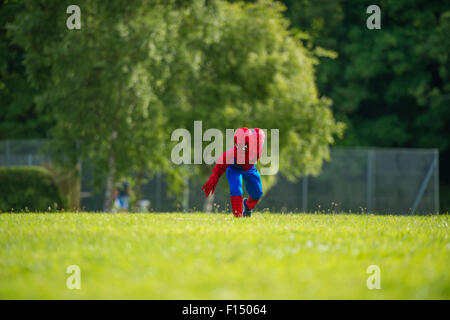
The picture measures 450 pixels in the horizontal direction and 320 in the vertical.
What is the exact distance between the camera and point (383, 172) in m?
23.6

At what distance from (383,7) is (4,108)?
2266 cm

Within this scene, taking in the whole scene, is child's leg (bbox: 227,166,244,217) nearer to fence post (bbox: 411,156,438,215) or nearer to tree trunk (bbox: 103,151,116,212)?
tree trunk (bbox: 103,151,116,212)

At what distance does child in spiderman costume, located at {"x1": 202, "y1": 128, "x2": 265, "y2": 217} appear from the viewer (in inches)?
373

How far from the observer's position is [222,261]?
17.4 feet

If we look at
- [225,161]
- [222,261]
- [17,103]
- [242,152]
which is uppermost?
[17,103]

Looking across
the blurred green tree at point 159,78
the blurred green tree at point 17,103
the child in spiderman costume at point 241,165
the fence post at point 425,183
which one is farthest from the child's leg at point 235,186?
the blurred green tree at point 17,103

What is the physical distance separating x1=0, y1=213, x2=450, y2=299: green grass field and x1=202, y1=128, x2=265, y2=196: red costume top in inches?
81.0

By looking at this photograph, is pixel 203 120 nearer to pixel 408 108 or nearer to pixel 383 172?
pixel 383 172

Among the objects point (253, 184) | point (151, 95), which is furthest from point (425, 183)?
point (253, 184)

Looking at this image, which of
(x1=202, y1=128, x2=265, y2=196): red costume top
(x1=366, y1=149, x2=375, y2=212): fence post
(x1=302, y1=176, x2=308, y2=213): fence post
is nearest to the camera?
(x1=202, y1=128, x2=265, y2=196): red costume top

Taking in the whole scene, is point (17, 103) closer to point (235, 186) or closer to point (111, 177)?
point (111, 177)

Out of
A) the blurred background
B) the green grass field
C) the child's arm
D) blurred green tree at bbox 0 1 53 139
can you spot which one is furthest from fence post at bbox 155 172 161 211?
the green grass field

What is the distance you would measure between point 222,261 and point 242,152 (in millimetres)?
4333

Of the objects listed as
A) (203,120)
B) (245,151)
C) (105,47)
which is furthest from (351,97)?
(245,151)
